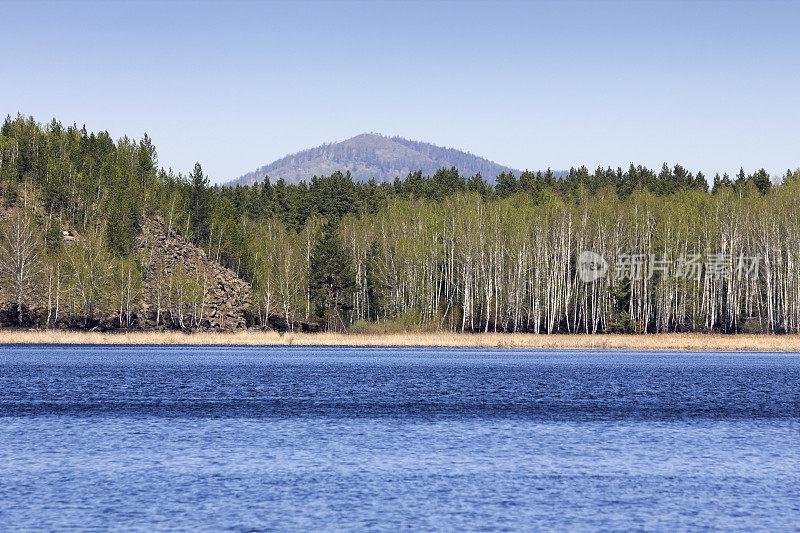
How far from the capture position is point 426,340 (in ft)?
241

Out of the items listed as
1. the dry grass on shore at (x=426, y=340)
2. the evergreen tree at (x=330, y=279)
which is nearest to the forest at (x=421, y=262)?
the evergreen tree at (x=330, y=279)

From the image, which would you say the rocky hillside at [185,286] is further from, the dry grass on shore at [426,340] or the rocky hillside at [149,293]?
the dry grass on shore at [426,340]

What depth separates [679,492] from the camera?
712 inches

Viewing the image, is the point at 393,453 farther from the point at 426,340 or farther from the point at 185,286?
the point at 185,286

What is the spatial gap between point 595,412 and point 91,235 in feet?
224

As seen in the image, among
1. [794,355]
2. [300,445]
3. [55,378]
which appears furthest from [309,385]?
[794,355]

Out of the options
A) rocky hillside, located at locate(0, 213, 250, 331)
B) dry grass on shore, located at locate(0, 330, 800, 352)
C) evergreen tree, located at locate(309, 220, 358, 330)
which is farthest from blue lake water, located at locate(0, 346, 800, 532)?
evergreen tree, located at locate(309, 220, 358, 330)

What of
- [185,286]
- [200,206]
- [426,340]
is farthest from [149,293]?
[426,340]

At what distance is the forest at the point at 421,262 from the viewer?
3273 inches

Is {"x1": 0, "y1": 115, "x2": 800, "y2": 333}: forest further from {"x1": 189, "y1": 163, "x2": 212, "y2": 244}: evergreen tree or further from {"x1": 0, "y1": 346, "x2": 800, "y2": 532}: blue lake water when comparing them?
{"x1": 0, "y1": 346, "x2": 800, "y2": 532}: blue lake water

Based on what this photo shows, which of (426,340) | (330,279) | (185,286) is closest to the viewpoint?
(426,340)

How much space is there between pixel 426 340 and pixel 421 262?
60.9 ft

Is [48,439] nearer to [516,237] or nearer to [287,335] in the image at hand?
[287,335]

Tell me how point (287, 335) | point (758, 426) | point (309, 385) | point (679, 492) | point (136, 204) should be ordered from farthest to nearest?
point (136, 204)
point (287, 335)
point (309, 385)
point (758, 426)
point (679, 492)
